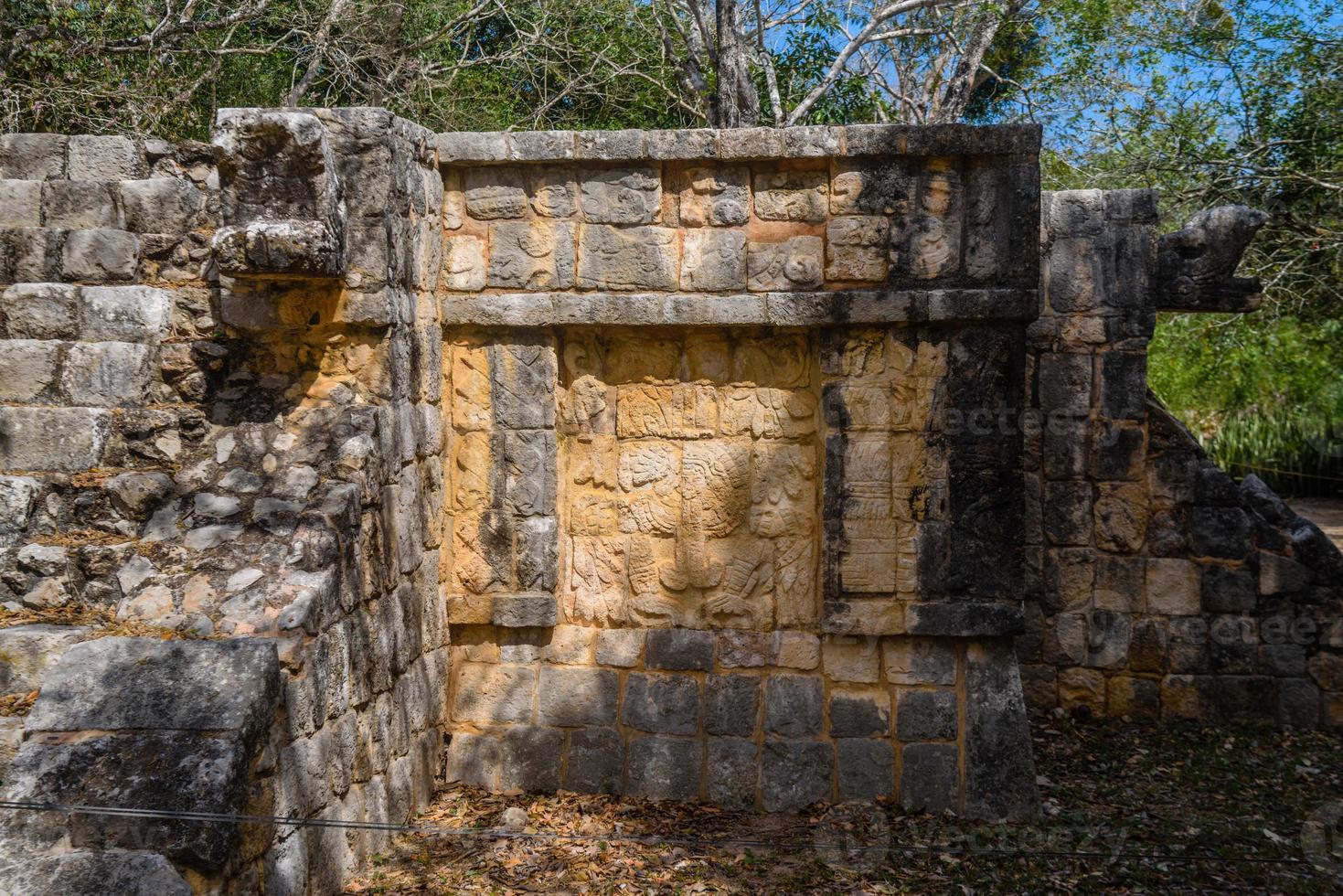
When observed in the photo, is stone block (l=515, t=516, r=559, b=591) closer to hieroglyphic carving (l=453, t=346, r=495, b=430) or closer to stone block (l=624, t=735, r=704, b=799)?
hieroglyphic carving (l=453, t=346, r=495, b=430)

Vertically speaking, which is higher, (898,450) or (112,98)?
(112,98)

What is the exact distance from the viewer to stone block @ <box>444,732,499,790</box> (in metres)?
4.48

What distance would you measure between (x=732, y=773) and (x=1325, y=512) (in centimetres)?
→ 769

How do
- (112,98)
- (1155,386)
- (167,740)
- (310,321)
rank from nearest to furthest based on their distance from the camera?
(167,740), (310,321), (112,98), (1155,386)

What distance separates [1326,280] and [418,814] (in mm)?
8564

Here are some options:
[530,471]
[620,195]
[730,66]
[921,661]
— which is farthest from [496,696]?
[730,66]

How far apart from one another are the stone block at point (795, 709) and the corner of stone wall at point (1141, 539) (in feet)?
5.09

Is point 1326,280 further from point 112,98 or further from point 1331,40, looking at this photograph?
point 112,98

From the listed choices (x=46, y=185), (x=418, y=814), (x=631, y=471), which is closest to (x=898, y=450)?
(x=631, y=471)

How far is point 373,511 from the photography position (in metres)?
3.80

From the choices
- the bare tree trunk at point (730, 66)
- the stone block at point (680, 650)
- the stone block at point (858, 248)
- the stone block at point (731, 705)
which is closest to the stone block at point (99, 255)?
the stone block at point (680, 650)

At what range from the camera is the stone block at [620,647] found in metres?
4.53

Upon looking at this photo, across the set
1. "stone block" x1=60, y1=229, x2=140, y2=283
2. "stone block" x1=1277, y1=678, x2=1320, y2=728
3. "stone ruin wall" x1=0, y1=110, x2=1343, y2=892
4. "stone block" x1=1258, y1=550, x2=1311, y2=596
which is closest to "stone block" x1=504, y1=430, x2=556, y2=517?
"stone ruin wall" x1=0, y1=110, x2=1343, y2=892

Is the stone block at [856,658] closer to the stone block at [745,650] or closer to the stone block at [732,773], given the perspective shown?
the stone block at [745,650]
